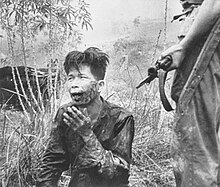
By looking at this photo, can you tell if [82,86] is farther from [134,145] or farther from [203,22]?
[134,145]

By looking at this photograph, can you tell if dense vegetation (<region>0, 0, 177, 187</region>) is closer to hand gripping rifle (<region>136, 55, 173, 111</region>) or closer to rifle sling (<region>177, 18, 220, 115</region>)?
hand gripping rifle (<region>136, 55, 173, 111</region>)

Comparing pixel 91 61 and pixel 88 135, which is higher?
pixel 91 61

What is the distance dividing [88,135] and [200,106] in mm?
596

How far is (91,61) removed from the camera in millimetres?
2863

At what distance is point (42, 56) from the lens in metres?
7.10

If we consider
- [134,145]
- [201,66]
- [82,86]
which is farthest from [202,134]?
[134,145]

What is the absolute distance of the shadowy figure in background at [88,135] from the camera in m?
2.71

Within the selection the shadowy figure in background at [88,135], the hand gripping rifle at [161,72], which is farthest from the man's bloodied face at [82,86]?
the hand gripping rifle at [161,72]

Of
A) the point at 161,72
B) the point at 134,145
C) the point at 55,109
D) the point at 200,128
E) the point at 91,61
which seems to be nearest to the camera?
the point at 200,128

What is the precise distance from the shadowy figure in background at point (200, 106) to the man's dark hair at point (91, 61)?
1.66ft

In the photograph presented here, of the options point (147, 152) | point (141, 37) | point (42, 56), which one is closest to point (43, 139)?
point (147, 152)

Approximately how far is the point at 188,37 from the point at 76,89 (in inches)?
25.5

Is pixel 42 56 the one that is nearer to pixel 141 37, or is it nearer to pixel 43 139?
pixel 141 37

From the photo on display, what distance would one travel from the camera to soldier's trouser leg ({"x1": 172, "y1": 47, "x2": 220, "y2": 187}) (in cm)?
241
